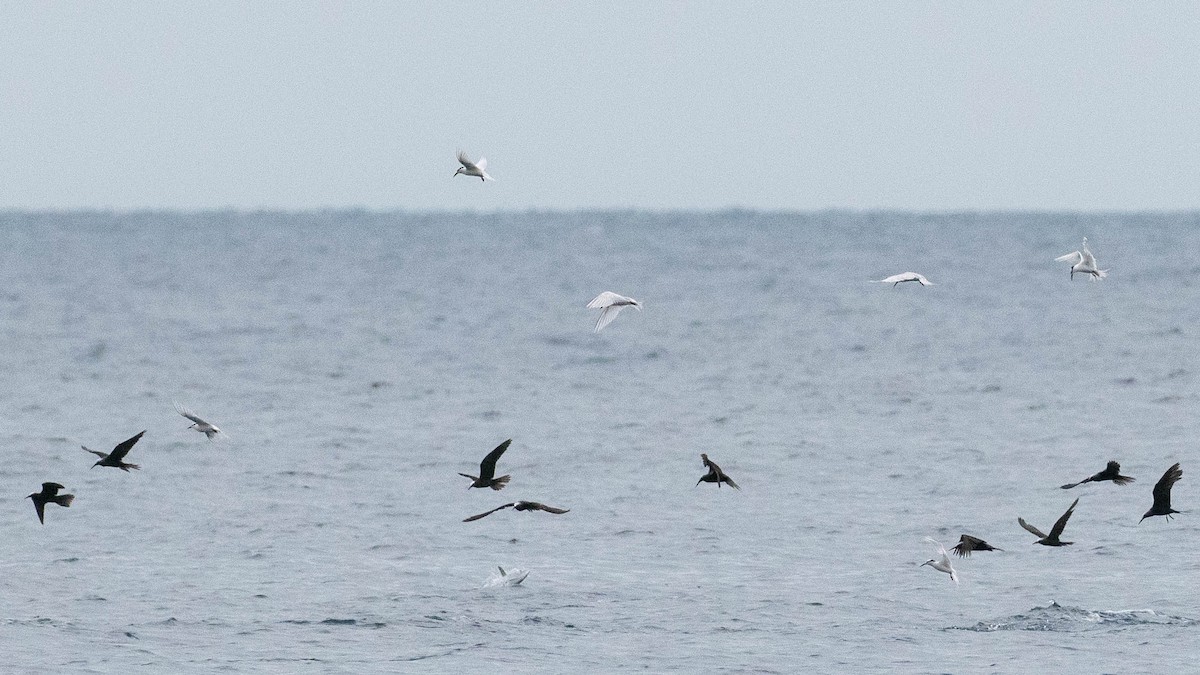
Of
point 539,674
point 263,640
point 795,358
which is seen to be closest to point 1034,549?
point 539,674

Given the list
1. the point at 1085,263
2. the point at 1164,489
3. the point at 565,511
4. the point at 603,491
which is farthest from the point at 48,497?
the point at 1085,263

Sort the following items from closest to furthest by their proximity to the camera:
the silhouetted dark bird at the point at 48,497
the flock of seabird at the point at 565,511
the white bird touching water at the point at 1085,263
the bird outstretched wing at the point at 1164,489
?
the flock of seabird at the point at 565,511, the bird outstretched wing at the point at 1164,489, the silhouetted dark bird at the point at 48,497, the white bird touching water at the point at 1085,263

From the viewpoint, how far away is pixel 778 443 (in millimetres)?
27500

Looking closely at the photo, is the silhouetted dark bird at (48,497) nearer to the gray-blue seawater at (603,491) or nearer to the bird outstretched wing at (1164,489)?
the gray-blue seawater at (603,491)

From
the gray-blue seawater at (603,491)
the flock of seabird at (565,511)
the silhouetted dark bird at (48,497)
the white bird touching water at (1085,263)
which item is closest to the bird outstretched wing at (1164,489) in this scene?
the flock of seabird at (565,511)

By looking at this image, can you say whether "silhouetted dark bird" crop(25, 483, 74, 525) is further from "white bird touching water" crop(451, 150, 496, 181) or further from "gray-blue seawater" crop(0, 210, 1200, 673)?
"white bird touching water" crop(451, 150, 496, 181)

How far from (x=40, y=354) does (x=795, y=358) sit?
62.9ft

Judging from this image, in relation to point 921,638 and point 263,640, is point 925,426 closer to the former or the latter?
point 921,638

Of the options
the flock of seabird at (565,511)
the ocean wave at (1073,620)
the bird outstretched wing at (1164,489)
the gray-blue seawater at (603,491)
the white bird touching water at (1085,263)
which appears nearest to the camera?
the flock of seabird at (565,511)

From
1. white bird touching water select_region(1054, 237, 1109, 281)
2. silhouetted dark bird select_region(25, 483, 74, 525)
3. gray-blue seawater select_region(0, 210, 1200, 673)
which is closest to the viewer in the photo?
silhouetted dark bird select_region(25, 483, 74, 525)

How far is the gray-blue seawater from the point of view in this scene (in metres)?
15.7

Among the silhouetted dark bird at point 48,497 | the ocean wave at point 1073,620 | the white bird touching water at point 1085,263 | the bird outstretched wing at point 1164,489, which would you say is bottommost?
the ocean wave at point 1073,620

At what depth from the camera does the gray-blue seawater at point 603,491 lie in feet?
51.6

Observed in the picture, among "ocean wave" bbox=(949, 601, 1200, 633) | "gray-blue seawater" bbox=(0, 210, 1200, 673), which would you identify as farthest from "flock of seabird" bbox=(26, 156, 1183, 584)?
"gray-blue seawater" bbox=(0, 210, 1200, 673)
